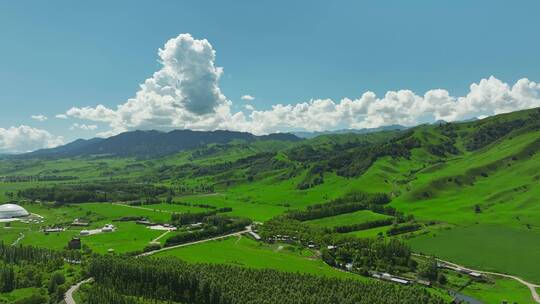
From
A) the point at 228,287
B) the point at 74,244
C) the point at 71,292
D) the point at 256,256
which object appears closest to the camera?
the point at 228,287

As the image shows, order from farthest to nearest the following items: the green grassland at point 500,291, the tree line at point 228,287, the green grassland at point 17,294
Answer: the green grassland at point 17,294 → the green grassland at point 500,291 → the tree line at point 228,287

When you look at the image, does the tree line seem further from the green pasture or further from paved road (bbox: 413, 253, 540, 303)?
the green pasture

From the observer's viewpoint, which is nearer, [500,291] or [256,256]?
[500,291]

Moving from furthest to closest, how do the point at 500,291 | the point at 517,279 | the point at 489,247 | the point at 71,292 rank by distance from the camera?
the point at 489,247 < the point at 517,279 < the point at 71,292 < the point at 500,291

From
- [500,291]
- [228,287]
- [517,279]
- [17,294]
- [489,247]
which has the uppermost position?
[228,287]

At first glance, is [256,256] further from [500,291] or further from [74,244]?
[500,291]

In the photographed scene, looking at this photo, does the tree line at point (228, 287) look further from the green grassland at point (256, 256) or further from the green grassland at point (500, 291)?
the green grassland at point (500, 291)

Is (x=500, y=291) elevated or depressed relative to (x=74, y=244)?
depressed

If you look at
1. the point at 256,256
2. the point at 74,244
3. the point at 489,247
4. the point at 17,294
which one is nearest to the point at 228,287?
the point at 256,256

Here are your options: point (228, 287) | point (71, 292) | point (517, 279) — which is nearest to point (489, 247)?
point (517, 279)

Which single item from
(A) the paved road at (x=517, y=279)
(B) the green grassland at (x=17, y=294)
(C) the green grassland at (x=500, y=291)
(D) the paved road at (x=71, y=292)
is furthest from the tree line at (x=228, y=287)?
(A) the paved road at (x=517, y=279)

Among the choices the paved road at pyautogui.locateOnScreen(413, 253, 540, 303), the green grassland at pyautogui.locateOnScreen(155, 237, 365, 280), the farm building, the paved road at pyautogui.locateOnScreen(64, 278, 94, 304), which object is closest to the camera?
the paved road at pyautogui.locateOnScreen(64, 278, 94, 304)

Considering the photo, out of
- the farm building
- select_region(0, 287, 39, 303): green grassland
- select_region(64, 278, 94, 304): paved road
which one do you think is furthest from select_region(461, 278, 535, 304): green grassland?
the farm building
